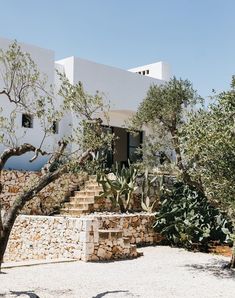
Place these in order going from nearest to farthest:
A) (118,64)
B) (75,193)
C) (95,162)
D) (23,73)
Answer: (95,162) < (23,73) < (75,193) < (118,64)

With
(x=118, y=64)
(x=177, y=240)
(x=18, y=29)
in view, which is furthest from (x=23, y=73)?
(x=118, y=64)

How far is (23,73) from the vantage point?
9930mm

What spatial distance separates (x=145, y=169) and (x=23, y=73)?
971 cm

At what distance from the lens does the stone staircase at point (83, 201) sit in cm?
1735

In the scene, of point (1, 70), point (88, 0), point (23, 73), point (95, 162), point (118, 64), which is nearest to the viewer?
point (95, 162)

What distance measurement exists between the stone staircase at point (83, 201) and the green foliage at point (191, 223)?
9.18 ft

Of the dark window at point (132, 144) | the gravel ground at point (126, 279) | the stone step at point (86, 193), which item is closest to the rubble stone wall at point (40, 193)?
the stone step at point (86, 193)

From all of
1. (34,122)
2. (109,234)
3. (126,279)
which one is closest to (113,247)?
(109,234)

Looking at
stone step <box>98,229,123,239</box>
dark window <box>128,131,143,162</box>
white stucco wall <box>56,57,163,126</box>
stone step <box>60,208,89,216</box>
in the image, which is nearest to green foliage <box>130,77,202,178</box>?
stone step <box>60,208,89,216</box>

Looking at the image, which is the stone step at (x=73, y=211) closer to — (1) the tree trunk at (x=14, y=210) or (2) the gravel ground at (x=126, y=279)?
(2) the gravel ground at (x=126, y=279)

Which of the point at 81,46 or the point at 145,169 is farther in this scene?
the point at 145,169

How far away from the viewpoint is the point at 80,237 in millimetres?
12906

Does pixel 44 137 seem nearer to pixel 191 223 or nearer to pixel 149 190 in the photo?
pixel 191 223

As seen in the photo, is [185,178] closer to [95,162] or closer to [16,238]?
[95,162]
